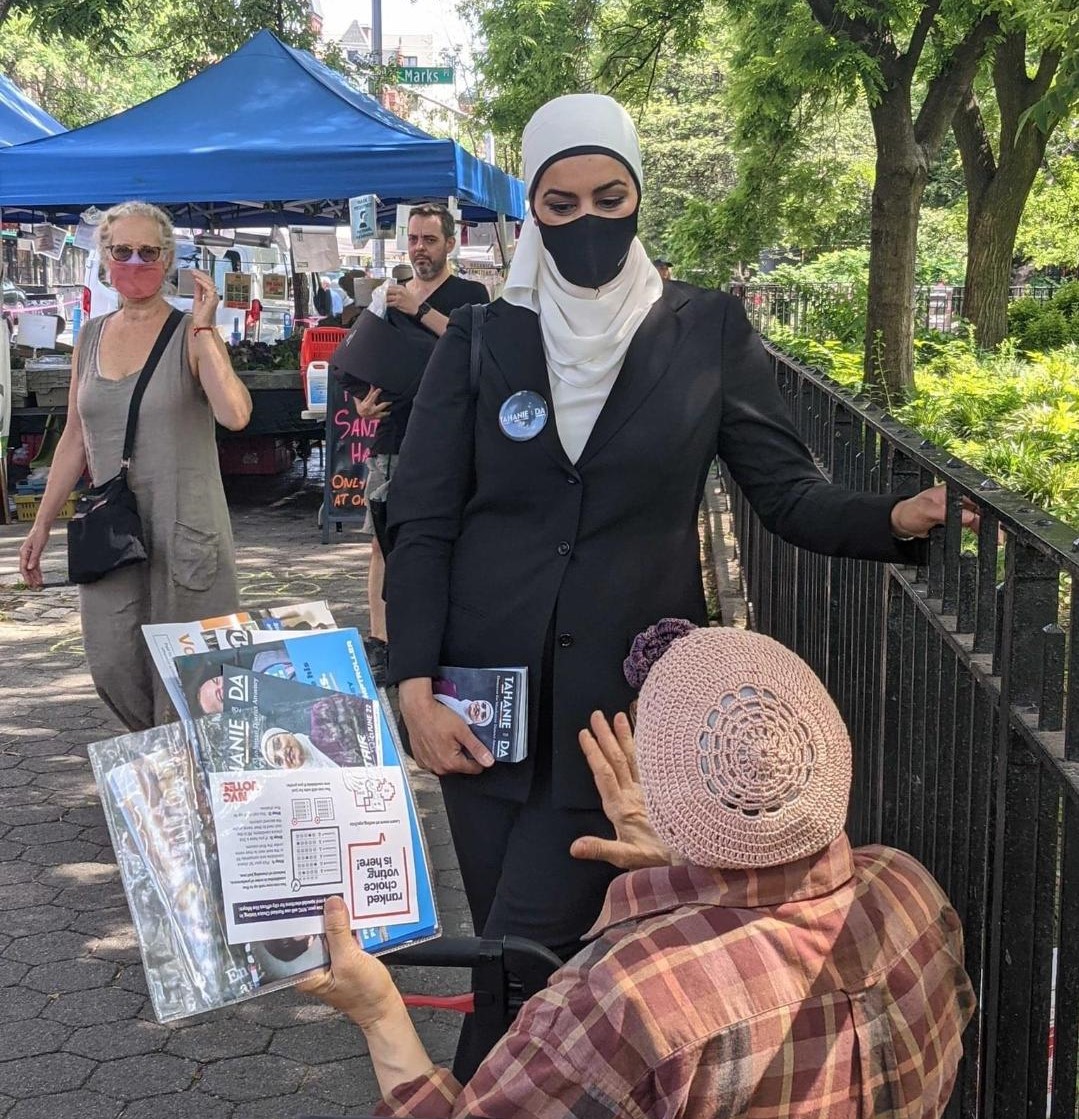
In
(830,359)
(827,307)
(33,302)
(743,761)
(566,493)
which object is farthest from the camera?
(33,302)

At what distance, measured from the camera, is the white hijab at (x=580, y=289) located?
2.65m

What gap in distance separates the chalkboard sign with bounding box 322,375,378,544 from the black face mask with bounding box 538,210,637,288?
7479mm

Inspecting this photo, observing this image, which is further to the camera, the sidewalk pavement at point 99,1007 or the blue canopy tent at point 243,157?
the blue canopy tent at point 243,157

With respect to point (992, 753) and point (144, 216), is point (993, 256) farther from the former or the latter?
point (992, 753)

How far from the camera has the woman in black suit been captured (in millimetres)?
2633

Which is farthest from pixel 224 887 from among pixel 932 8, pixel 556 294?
pixel 932 8

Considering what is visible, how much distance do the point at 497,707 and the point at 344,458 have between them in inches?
313

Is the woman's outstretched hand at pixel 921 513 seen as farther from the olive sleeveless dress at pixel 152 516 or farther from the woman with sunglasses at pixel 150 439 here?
the olive sleeveless dress at pixel 152 516

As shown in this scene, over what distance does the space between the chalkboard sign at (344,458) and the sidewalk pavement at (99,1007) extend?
3880mm

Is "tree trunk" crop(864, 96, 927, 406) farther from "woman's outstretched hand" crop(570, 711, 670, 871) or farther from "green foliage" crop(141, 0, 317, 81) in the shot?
"green foliage" crop(141, 0, 317, 81)

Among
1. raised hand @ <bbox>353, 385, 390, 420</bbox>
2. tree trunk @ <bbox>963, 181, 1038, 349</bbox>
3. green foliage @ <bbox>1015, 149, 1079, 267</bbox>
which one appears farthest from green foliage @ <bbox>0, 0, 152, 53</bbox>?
green foliage @ <bbox>1015, 149, 1079, 267</bbox>

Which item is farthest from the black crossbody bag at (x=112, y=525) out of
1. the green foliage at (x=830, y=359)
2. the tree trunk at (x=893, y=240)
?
the tree trunk at (x=893, y=240)

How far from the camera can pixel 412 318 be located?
22.9ft

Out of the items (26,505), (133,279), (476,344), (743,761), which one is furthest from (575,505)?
(26,505)
